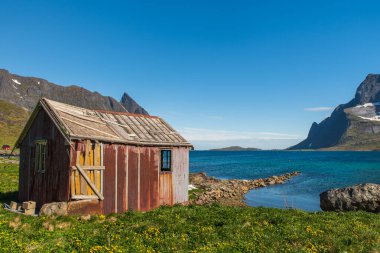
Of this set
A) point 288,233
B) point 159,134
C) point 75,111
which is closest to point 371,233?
point 288,233

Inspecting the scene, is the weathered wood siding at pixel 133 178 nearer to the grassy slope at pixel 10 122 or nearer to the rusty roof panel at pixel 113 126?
the rusty roof panel at pixel 113 126

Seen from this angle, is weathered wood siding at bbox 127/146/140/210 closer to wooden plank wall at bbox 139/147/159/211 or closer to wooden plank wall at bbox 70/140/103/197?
wooden plank wall at bbox 139/147/159/211

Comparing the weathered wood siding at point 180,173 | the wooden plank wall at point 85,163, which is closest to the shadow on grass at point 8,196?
the wooden plank wall at point 85,163

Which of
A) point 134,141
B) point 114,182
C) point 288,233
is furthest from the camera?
point 134,141

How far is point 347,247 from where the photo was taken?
540 inches

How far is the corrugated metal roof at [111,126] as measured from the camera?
20.4 metres

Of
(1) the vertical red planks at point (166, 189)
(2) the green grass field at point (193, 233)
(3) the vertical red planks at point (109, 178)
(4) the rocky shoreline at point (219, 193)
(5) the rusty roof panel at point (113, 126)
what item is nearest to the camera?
(2) the green grass field at point (193, 233)

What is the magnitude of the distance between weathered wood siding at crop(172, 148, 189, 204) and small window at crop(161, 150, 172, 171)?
309mm

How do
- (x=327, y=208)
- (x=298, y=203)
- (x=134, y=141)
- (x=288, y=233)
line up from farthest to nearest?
1. (x=298, y=203)
2. (x=327, y=208)
3. (x=134, y=141)
4. (x=288, y=233)

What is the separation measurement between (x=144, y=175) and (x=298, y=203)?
22.0m

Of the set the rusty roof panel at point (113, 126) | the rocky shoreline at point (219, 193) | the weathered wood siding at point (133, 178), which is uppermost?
the rusty roof panel at point (113, 126)

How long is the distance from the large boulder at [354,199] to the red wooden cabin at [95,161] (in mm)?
12405

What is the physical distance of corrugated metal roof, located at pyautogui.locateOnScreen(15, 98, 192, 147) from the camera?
20.4 m

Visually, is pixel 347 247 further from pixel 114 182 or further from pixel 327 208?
pixel 114 182
